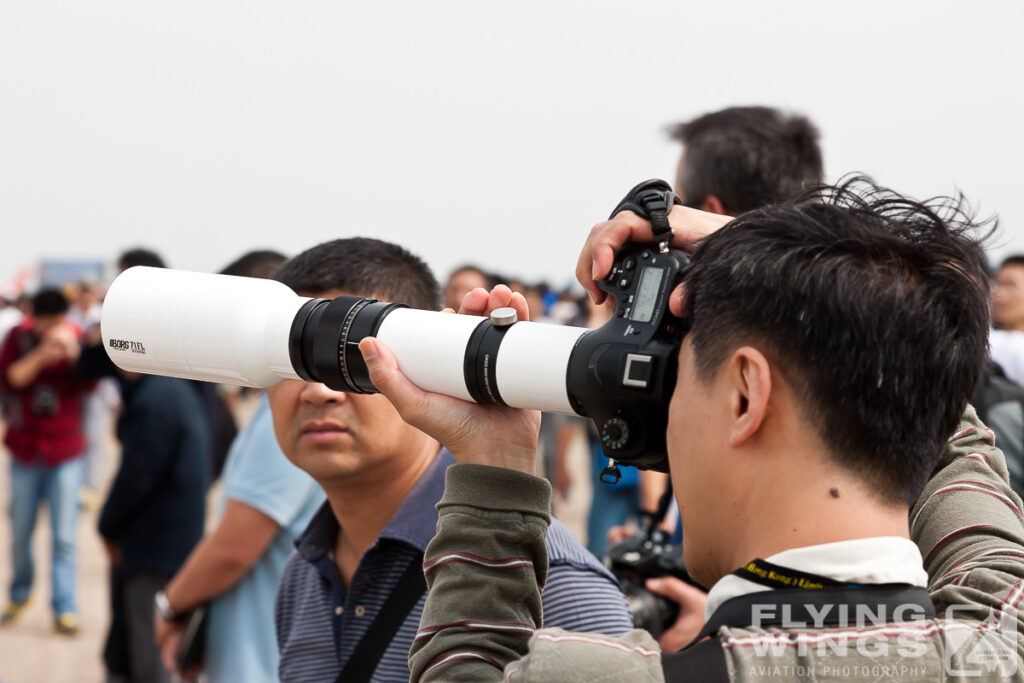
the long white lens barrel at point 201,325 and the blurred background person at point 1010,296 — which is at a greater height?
the long white lens barrel at point 201,325

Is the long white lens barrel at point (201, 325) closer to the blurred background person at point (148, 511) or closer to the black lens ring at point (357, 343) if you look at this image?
the black lens ring at point (357, 343)

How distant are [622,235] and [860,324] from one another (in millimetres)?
424

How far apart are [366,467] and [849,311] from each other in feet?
4.27

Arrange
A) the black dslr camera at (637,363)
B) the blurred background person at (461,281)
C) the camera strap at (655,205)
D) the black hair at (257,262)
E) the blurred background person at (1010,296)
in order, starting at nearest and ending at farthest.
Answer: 1. the black dslr camera at (637,363)
2. the camera strap at (655,205)
3. the black hair at (257,262)
4. the blurred background person at (1010,296)
5. the blurred background person at (461,281)

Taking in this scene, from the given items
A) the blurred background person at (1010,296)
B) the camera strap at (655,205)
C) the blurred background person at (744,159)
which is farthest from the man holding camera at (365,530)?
the blurred background person at (1010,296)

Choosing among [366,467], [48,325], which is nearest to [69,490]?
[48,325]

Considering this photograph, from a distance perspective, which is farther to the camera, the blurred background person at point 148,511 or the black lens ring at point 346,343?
the blurred background person at point 148,511

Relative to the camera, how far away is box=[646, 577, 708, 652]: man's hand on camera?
2535mm

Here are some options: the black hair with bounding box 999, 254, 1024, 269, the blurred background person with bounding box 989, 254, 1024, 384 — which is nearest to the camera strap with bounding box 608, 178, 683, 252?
the blurred background person with bounding box 989, 254, 1024, 384

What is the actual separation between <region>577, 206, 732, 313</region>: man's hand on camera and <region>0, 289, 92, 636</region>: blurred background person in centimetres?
561

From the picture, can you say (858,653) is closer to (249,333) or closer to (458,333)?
(458,333)

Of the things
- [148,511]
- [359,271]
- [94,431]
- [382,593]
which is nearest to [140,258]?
A: [148,511]

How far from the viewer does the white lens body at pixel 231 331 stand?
1563mm

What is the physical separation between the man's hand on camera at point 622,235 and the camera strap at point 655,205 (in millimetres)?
15
